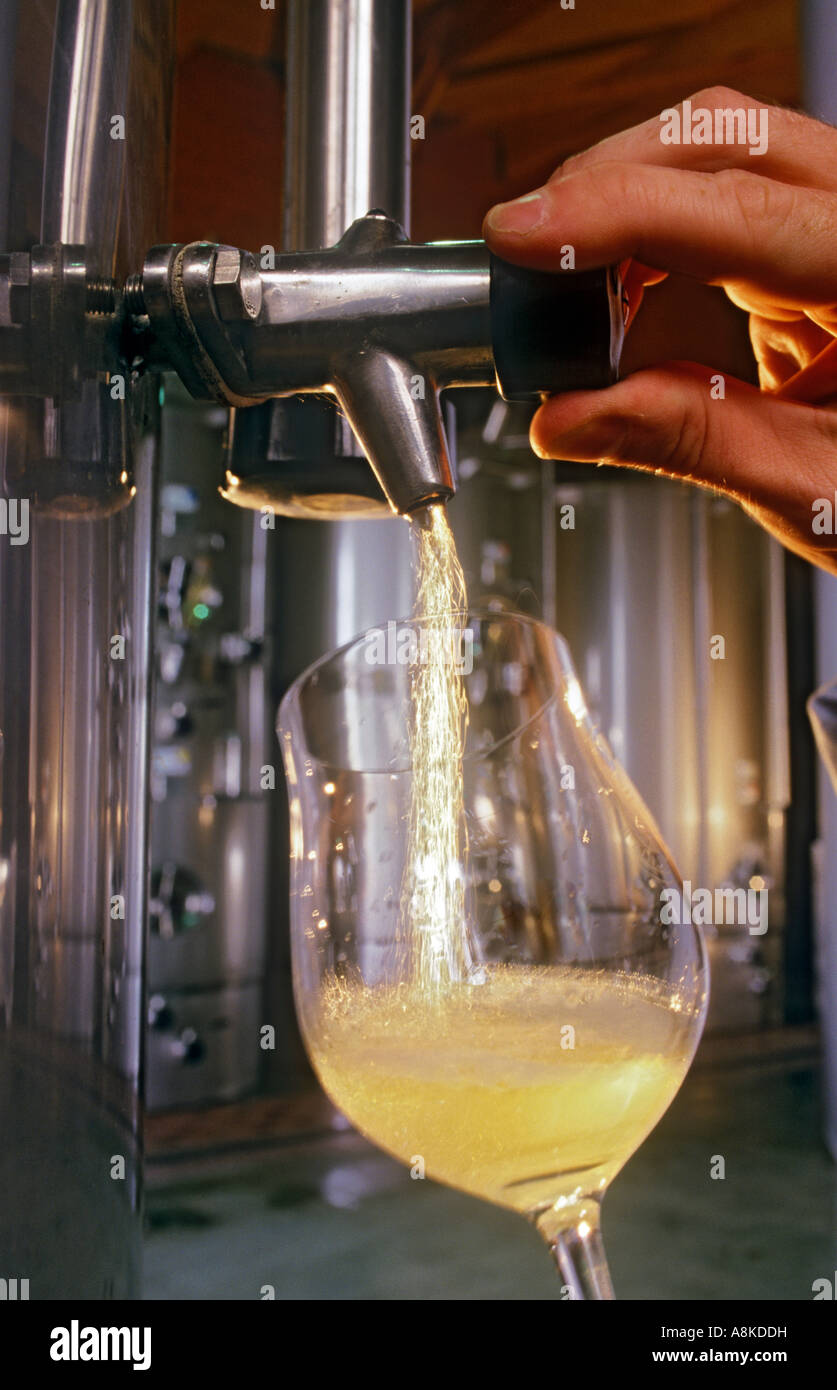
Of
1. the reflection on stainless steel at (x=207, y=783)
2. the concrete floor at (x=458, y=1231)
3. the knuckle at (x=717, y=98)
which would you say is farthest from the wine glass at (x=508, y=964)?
the reflection on stainless steel at (x=207, y=783)

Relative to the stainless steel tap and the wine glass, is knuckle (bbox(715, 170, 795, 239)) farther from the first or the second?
the wine glass

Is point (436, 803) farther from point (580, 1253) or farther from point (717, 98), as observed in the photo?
point (717, 98)

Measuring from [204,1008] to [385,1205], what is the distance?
2.52 ft

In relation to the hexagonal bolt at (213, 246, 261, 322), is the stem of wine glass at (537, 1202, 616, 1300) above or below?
below

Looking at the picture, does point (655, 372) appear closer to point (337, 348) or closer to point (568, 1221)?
point (337, 348)

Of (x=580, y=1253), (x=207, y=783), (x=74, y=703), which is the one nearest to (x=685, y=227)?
(x=74, y=703)

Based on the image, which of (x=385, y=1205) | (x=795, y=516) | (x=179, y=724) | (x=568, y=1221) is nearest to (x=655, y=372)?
(x=795, y=516)

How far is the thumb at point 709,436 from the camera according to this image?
469mm

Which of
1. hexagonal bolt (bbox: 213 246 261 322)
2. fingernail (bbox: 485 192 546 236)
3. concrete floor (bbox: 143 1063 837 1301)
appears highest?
fingernail (bbox: 485 192 546 236)

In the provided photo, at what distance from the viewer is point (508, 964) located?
490 millimetres

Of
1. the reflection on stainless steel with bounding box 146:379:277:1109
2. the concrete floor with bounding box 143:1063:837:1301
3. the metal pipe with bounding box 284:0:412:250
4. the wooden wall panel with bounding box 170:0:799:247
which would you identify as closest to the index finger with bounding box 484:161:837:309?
the metal pipe with bounding box 284:0:412:250

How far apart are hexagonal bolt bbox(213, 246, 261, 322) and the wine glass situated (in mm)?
144

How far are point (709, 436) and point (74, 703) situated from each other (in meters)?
0.29

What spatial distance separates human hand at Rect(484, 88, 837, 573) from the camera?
1.30 ft
